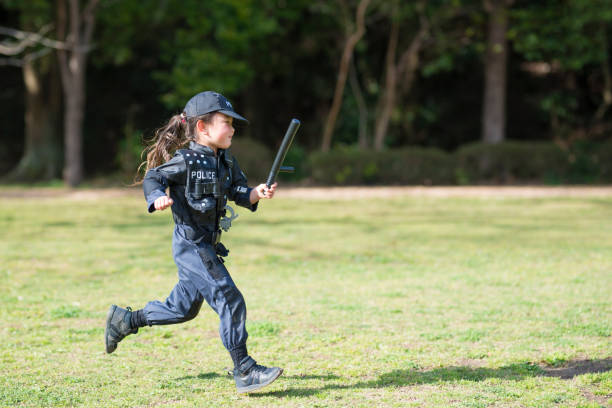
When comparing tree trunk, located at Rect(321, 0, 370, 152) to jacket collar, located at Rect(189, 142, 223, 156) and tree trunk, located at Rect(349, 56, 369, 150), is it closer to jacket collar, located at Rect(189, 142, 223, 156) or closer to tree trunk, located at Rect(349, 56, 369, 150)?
tree trunk, located at Rect(349, 56, 369, 150)

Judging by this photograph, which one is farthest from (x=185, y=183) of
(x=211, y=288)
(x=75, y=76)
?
(x=75, y=76)

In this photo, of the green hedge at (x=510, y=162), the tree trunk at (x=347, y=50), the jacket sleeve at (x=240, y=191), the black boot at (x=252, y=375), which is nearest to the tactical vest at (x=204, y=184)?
the jacket sleeve at (x=240, y=191)

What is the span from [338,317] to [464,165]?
15216 mm

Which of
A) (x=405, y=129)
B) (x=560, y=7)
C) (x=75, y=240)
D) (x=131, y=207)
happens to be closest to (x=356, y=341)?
(x=75, y=240)

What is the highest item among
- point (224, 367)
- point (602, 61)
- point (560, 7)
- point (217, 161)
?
point (560, 7)

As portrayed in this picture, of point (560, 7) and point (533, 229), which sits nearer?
point (533, 229)

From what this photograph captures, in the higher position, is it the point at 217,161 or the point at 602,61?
the point at 602,61

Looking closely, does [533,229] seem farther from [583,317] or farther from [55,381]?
[55,381]

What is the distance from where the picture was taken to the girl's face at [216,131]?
176 inches

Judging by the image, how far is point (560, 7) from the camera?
71.8ft

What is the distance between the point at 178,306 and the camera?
181 inches

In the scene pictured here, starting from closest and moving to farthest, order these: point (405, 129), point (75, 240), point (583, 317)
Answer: point (583, 317), point (75, 240), point (405, 129)

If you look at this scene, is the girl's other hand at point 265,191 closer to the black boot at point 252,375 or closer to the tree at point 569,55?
the black boot at point 252,375

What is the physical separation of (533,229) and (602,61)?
1249 centimetres
